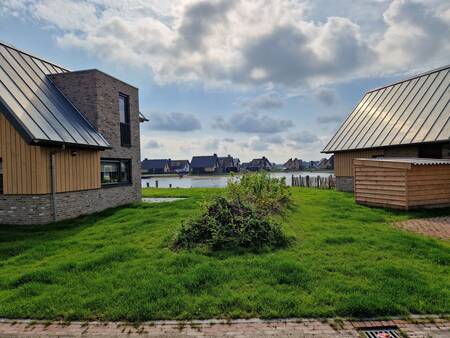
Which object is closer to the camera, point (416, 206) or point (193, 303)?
point (193, 303)

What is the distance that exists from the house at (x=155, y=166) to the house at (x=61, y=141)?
7755 centimetres

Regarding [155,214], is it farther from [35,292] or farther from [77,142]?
[35,292]

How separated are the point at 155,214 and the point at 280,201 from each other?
16.3ft

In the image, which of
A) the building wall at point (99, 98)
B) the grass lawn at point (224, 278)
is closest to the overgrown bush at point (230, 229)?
the grass lawn at point (224, 278)

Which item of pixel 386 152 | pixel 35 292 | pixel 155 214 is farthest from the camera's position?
pixel 386 152

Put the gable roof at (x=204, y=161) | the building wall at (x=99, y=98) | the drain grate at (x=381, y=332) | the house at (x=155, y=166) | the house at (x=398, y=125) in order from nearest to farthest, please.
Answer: the drain grate at (x=381, y=332), the building wall at (x=99, y=98), the house at (x=398, y=125), the gable roof at (x=204, y=161), the house at (x=155, y=166)

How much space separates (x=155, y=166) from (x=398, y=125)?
272ft

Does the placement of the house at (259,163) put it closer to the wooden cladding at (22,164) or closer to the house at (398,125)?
the house at (398,125)

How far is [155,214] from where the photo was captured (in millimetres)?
11930

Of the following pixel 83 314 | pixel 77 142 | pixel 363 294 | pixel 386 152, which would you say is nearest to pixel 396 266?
pixel 363 294

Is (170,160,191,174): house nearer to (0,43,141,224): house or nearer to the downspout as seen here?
(0,43,141,224): house

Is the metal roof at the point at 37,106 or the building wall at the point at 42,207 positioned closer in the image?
the metal roof at the point at 37,106

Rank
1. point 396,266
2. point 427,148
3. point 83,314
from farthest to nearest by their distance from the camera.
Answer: point 427,148 → point 396,266 → point 83,314

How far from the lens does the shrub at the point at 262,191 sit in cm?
1112
